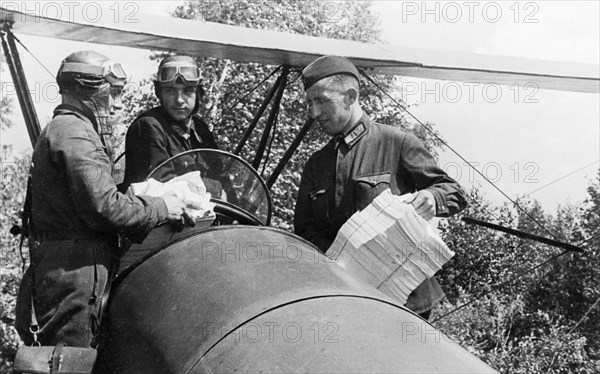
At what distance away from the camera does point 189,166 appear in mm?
4582

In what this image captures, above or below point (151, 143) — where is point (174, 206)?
below

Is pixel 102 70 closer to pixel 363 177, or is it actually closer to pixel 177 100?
pixel 177 100

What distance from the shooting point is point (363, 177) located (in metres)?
5.01

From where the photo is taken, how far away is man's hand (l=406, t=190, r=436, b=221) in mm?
4469

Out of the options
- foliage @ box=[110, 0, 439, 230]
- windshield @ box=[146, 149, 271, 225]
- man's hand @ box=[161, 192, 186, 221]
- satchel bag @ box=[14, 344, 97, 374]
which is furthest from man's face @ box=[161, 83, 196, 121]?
foliage @ box=[110, 0, 439, 230]

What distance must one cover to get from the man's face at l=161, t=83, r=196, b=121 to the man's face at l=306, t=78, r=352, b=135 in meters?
0.83

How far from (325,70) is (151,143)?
1.19 metres

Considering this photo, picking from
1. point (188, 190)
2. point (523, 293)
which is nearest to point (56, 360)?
point (188, 190)

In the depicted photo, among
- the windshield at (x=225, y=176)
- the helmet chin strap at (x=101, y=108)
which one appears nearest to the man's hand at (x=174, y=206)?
the windshield at (x=225, y=176)

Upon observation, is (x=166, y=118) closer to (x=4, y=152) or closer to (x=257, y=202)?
(x=257, y=202)

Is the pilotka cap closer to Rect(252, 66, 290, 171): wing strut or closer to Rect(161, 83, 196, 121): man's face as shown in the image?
Rect(161, 83, 196, 121): man's face

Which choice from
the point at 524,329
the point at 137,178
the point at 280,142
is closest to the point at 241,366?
the point at 137,178

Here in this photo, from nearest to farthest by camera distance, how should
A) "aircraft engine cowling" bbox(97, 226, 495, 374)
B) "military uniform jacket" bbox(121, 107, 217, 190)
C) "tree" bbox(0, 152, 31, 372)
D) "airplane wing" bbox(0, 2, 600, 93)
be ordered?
"aircraft engine cowling" bbox(97, 226, 495, 374)
"military uniform jacket" bbox(121, 107, 217, 190)
"airplane wing" bbox(0, 2, 600, 93)
"tree" bbox(0, 152, 31, 372)

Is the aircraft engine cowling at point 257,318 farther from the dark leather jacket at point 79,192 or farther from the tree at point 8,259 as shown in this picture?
the tree at point 8,259
